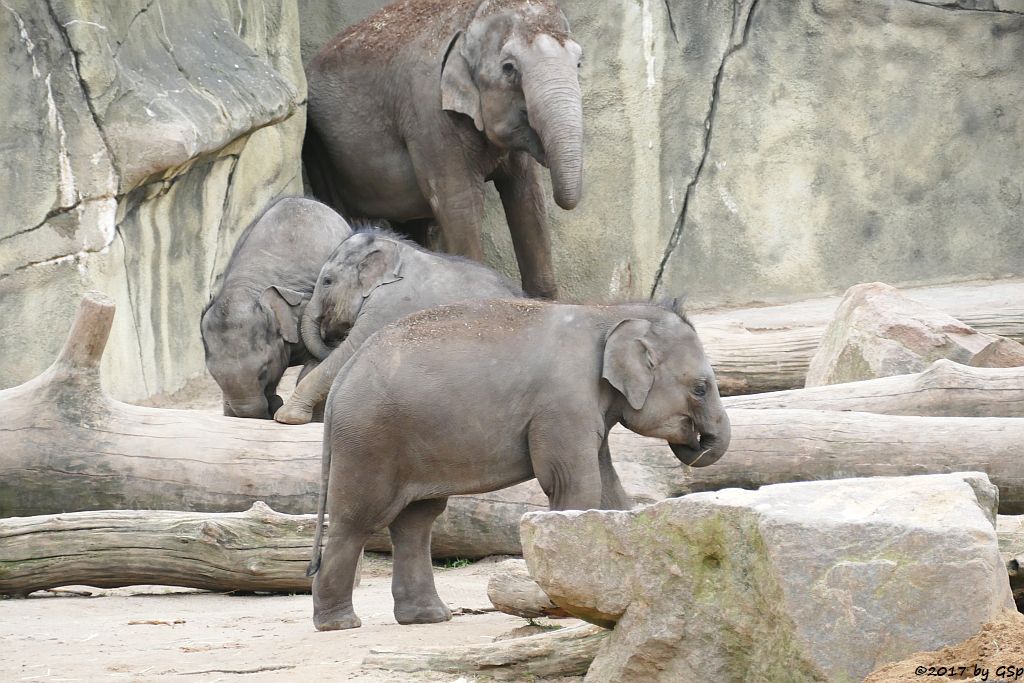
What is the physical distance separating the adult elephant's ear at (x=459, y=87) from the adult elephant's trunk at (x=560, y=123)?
2.03 feet

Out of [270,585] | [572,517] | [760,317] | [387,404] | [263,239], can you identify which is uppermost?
[572,517]

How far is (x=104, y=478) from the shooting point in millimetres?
5969

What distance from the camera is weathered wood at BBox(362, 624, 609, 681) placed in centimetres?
372

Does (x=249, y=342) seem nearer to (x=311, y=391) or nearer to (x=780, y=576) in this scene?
(x=311, y=391)

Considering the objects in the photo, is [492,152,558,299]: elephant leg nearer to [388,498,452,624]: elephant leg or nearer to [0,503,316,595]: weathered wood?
[0,503,316,595]: weathered wood

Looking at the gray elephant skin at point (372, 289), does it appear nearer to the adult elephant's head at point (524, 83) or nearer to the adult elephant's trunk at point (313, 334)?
the adult elephant's trunk at point (313, 334)

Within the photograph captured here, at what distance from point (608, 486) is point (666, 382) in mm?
Answer: 392

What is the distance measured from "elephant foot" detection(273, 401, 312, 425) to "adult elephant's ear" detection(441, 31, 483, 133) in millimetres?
2717

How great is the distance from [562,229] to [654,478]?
516 cm

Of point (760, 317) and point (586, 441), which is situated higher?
point (586, 441)

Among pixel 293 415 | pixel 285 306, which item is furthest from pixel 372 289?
pixel 285 306

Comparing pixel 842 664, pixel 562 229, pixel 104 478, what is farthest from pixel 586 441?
pixel 562 229

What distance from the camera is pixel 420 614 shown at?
189 inches

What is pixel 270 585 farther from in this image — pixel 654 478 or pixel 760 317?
pixel 760 317
